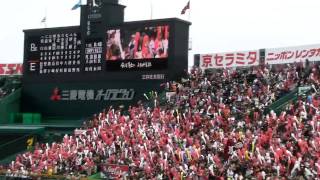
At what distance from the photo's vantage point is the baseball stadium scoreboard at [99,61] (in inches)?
1137

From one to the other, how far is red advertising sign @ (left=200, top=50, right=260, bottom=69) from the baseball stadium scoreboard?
1696 millimetres

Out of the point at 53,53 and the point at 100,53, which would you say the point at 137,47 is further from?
the point at 53,53

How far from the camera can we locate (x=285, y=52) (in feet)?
93.1

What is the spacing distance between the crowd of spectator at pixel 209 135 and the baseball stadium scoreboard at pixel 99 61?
996 millimetres

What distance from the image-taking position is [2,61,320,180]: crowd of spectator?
62.8 feet

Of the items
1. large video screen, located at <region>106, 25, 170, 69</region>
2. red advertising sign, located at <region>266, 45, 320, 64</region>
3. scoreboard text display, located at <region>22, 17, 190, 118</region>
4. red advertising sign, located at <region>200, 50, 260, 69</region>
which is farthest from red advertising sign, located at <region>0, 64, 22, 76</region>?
red advertising sign, located at <region>266, 45, 320, 64</region>

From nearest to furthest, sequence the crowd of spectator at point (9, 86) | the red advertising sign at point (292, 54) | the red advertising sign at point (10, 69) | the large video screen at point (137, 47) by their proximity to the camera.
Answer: the red advertising sign at point (292, 54) → the large video screen at point (137, 47) → the crowd of spectator at point (9, 86) → the red advertising sign at point (10, 69)

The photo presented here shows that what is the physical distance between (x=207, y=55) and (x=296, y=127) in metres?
11.0

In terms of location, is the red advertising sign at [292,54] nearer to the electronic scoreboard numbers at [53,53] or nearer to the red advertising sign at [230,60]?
the red advertising sign at [230,60]

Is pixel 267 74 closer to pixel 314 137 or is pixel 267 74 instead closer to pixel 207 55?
pixel 207 55

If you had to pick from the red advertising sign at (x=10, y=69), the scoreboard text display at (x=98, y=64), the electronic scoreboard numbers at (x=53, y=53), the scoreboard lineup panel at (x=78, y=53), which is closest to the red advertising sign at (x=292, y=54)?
the scoreboard text display at (x=98, y=64)

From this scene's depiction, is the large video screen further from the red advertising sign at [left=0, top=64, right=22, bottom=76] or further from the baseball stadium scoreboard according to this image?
the red advertising sign at [left=0, top=64, right=22, bottom=76]

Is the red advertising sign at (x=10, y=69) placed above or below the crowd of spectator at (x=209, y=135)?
above

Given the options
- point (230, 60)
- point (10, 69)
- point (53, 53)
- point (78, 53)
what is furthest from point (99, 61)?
point (10, 69)
